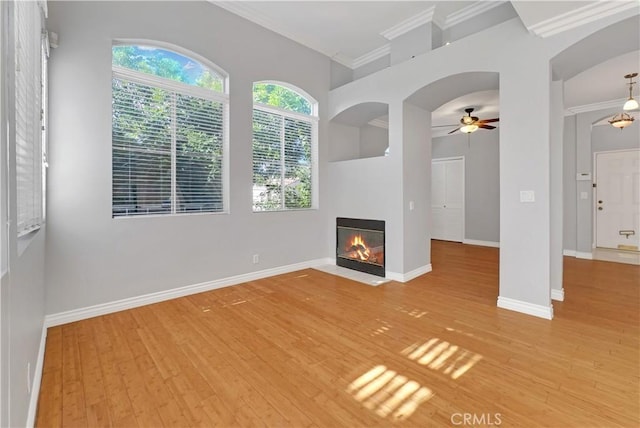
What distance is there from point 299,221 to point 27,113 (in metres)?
3.62

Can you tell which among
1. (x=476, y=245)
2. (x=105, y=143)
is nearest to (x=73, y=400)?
(x=105, y=143)

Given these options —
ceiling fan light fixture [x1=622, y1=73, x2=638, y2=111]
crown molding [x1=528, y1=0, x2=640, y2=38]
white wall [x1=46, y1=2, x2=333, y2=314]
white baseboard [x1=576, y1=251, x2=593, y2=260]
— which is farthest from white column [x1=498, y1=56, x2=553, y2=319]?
white baseboard [x1=576, y1=251, x2=593, y2=260]

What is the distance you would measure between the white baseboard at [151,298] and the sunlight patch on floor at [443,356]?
2.61 metres

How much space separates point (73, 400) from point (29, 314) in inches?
23.5

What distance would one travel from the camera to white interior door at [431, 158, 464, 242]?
26.2ft

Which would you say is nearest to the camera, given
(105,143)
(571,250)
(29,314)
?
(29,314)

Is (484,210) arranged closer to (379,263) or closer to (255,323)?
(379,263)

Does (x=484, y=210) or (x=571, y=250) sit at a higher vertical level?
(x=484, y=210)

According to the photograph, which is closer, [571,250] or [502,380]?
[502,380]

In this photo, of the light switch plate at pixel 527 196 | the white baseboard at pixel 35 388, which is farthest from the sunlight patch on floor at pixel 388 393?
the light switch plate at pixel 527 196

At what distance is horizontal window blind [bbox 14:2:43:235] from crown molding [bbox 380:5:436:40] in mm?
4273

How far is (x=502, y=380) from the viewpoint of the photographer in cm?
201

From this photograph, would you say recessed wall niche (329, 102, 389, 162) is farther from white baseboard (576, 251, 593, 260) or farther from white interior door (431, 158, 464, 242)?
white baseboard (576, 251, 593, 260)

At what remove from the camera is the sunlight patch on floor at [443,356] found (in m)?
2.15
